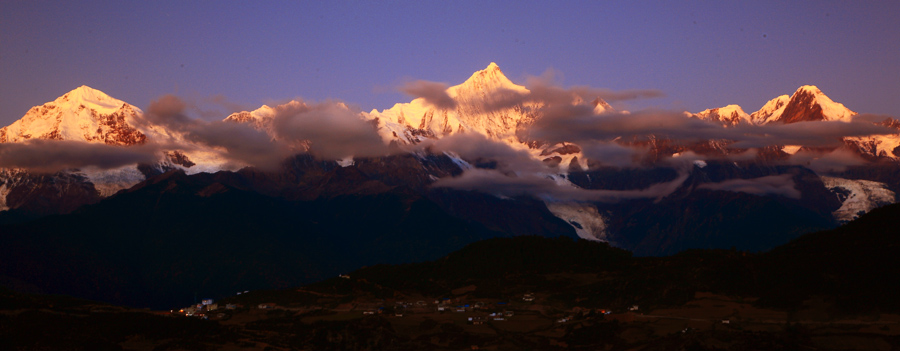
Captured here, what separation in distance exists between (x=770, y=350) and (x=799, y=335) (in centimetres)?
1534

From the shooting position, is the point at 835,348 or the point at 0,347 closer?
the point at 835,348

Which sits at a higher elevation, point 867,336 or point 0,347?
point 0,347

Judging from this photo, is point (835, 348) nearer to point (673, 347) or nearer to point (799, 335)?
point (799, 335)

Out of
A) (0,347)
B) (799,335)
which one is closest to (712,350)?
(799,335)

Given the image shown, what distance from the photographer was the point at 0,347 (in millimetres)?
198125

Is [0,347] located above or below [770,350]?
above

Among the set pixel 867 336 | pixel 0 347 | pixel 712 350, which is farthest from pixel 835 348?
pixel 0 347

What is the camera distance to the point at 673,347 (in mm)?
193750

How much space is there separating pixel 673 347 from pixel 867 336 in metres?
39.3

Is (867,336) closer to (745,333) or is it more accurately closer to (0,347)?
(745,333)

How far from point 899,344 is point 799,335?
19.4m

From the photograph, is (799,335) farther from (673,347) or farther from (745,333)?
(673,347)

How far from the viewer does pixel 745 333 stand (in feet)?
632

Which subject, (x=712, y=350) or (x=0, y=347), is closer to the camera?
(x=712, y=350)
